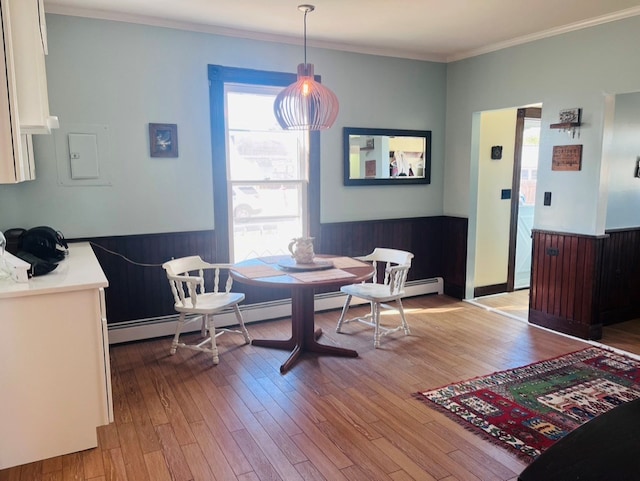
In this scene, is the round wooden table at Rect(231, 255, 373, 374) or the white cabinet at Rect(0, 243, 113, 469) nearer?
the white cabinet at Rect(0, 243, 113, 469)

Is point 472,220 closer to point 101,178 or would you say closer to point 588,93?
point 588,93

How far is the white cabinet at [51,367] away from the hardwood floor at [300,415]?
11 cm

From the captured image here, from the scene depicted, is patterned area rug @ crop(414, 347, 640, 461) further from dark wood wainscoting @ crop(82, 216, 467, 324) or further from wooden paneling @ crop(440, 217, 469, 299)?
dark wood wainscoting @ crop(82, 216, 467, 324)

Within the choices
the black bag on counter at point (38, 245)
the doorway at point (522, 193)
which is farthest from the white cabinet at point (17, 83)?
the doorway at point (522, 193)

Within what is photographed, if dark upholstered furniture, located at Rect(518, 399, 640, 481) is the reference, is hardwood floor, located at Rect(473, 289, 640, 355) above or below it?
below

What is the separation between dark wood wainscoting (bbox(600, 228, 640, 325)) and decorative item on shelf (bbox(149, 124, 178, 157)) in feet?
12.5

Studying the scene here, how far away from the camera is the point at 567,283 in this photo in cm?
413

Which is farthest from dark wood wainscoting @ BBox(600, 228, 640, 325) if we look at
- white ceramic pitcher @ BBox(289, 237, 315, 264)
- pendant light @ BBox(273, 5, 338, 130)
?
pendant light @ BBox(273, 5, 338, 130)

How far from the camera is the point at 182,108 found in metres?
3.95

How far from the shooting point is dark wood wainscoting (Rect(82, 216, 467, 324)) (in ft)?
12.7

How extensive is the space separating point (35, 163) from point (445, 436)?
3322 millimetres

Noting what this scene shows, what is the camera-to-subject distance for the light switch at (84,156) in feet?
11.8

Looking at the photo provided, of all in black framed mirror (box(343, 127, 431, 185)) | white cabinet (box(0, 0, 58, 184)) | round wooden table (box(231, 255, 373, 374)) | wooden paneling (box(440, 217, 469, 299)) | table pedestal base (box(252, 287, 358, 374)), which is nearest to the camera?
white cabinet (box(0, 0, 58, 184))

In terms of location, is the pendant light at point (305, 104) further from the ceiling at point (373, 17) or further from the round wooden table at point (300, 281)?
the round wooden table at point (300, 281)
